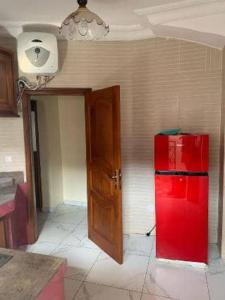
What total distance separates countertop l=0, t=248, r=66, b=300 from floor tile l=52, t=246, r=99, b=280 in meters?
1.38

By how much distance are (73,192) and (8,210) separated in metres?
2.09

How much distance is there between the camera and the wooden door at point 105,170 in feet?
8.11

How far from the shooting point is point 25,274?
107cm

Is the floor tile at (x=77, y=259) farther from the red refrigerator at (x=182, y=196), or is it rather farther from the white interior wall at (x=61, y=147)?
the white interior wall at (x=61, y=147)

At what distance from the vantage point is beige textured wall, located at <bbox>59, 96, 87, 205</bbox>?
13.7 ft

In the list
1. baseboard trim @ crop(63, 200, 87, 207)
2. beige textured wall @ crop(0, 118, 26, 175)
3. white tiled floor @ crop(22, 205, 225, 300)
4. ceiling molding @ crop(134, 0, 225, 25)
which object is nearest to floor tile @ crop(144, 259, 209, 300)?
white tiled floor @ crop(22, 205, 225, 300)

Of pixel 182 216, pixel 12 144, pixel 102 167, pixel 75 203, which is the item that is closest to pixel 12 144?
pixel 12 144

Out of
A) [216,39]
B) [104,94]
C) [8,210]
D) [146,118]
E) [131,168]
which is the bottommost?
[8,210]

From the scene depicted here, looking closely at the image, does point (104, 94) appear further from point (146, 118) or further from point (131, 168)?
point (131, 168)

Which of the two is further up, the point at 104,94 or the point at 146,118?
the point at 104,94

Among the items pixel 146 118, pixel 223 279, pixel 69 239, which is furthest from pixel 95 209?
pixel 223 279

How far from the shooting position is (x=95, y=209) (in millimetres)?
3053

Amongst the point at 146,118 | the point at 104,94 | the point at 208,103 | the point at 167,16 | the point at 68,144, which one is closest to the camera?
the point at 167,16

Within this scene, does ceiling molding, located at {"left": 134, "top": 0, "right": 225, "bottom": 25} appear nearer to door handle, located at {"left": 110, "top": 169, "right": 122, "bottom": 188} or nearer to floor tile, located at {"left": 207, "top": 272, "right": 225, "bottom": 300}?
door handle, located at {"left": 110, "top": 169, "right": 122, "bottom": 188}
